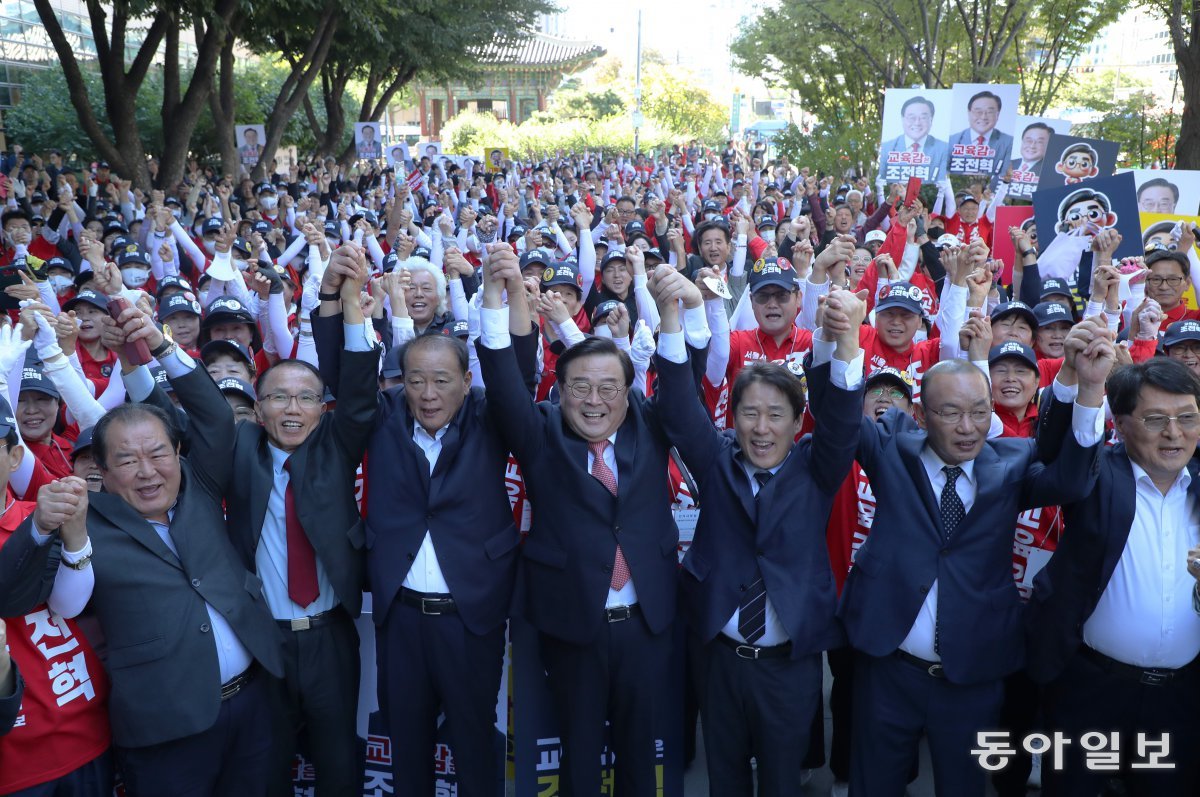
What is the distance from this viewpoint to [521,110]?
53.2 metres

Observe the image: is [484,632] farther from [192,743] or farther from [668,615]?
[192,743]

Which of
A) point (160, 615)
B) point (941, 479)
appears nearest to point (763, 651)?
point (941, 479)

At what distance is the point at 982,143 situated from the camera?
425 inches

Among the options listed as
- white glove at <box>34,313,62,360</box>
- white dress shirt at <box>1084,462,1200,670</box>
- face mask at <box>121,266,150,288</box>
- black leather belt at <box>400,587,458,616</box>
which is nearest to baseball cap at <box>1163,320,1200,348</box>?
white dress shirt at <box>1084,462,1200,670</box>

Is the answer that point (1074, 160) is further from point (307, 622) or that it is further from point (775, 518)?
point (307, 622)

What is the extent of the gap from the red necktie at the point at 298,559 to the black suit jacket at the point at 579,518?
0.76 m

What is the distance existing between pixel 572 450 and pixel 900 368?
2.33m

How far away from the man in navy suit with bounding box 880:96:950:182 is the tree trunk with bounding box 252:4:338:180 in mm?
12486

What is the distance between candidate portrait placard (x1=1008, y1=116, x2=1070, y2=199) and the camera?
979 cm

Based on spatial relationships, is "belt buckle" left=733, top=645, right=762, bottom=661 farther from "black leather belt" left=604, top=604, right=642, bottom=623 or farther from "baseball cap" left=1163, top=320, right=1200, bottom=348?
"baseball cap" left=1163, top=320, right=1200, bottom=348

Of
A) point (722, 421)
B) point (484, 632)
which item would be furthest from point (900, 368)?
point (484, 632)

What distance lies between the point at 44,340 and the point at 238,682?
1690 millimetres

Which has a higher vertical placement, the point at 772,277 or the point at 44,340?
the point at 772,277

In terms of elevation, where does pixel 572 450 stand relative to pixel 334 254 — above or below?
below
